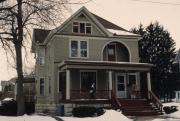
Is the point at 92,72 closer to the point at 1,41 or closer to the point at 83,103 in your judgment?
the point at 83,103

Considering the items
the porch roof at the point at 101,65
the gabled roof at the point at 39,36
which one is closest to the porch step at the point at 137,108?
the porch roof at the point at 101,65

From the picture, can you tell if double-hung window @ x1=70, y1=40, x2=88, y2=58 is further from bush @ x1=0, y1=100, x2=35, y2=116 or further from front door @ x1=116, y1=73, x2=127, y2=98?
bush @ x1=0, y1=100, x2=35, y2=116

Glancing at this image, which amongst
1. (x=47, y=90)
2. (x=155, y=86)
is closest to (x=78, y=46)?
(x=47, y=90)

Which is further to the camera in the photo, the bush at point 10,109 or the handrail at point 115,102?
the bush at point 10,109

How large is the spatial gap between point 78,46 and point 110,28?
5383 millimetres

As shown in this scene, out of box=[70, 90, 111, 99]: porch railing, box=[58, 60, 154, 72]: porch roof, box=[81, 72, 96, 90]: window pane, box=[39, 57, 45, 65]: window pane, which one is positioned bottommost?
box=[70, 90, 111, 99]: porch railing

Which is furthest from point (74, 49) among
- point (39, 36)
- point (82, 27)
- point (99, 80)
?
point (39, 36)

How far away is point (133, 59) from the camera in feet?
122

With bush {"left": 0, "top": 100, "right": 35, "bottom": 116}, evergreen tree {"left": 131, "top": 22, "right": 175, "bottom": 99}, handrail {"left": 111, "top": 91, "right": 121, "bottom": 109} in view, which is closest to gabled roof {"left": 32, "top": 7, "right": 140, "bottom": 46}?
bush {"left": 0, "top": 100, "right": 35, "bottom": 116}

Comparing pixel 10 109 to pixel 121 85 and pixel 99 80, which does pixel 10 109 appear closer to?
pixel 99 80

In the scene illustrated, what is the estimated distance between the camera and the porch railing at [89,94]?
32.1m

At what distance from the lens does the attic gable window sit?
35812 millimetres

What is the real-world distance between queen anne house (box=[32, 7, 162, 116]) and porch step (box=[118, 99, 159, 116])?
2.87 ft

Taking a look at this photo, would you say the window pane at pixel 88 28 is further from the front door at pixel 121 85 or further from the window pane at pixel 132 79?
the window pane at pixel 132 79
